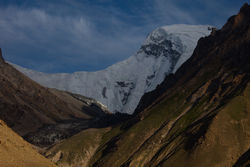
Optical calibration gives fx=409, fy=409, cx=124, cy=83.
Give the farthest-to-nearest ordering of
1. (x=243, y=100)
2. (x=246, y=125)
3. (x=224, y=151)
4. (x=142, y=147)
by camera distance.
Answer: (x=142, y=147), (x=243, y=100), (x=246, y=125), (x=224, y=151)

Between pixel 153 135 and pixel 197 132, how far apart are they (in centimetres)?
3526

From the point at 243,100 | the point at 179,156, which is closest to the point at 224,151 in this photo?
the point at 179,156

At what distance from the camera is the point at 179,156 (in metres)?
152

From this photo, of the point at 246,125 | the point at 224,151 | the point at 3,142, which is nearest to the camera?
the point at 3,142

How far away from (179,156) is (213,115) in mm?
26672

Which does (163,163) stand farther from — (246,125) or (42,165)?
(42,165)

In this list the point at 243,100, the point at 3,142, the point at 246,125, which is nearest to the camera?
the point at 3,142

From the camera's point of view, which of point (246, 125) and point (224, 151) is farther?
point (246, 125)

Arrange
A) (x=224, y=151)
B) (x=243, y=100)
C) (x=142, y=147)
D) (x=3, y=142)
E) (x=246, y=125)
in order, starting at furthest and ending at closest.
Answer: (x=142, y=147) → (x=243, y=100) → (x=246, y=125) → (x=224, y=151) → (x=3, y=142)

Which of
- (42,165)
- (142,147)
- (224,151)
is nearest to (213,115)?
(224,151)

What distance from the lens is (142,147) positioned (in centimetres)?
18762

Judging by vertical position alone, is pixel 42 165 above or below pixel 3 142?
below

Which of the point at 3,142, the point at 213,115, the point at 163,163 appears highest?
the point at 3,142

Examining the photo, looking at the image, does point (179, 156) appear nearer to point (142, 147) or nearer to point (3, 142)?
point (142, 147)
